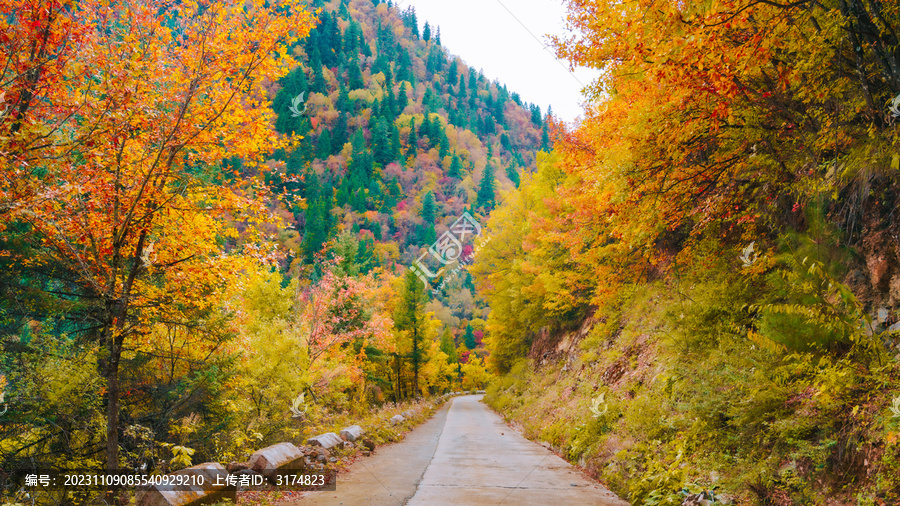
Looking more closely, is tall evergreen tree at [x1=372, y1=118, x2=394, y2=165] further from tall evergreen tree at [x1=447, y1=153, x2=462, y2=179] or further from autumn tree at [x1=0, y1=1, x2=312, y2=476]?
autumn tree at [x1=0, y1=1, x2=312, y2=476]

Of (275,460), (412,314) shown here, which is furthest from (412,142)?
(275,460)

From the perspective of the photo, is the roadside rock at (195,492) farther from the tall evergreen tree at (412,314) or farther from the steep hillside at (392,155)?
the tall evergreen tree at (412,314)

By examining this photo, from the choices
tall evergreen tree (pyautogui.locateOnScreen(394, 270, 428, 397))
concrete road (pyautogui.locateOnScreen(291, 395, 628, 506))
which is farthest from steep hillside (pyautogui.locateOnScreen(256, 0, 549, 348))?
concrete road (pyautogui.locateOnScreen(291, 395, 628, 506))

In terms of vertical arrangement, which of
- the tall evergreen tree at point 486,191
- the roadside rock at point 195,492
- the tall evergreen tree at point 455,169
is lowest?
the roadside rock at point 195,492

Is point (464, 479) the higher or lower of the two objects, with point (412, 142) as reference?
lower

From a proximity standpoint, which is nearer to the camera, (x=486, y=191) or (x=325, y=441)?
(x=325, y=441)

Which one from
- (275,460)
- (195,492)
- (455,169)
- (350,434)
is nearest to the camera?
(195,492)

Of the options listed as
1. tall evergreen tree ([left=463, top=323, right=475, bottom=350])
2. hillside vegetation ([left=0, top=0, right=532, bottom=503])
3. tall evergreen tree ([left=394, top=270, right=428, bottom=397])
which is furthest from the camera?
tall evergreen tree ([left=463, top=323, right=475, bottom=350])

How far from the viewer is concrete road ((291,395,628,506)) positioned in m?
6.16

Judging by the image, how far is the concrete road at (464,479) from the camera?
6.16 metres

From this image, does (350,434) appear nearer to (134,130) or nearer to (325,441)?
(325,441)

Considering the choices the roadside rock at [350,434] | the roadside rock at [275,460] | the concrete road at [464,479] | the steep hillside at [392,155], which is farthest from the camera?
the steep hillside at [392,155]

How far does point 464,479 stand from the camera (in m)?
7.50

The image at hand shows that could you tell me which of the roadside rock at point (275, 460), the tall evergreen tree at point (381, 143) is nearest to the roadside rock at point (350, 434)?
the roadside rock at point (275, 460)
